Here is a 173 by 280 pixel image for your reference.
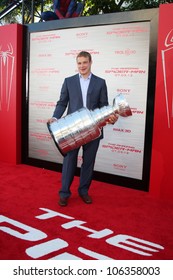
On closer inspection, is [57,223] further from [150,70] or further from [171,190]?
[150,70]

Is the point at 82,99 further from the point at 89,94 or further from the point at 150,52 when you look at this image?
the point at 150,52

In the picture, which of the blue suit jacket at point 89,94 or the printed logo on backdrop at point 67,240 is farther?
the blue suit jacket at point 89,94

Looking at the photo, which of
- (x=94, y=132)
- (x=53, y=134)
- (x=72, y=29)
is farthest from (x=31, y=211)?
(x=72, y=29)

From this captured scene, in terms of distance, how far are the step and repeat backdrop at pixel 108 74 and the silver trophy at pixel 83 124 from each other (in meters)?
1.07

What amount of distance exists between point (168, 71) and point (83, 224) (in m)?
1.83

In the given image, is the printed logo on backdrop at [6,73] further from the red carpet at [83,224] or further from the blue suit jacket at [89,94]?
the blue suit jacket at [89,94]

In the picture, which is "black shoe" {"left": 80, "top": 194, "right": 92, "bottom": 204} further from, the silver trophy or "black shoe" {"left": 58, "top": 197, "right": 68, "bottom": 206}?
the silver trophy

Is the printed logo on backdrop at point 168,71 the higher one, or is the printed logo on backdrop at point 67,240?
the printed logo on backdrop at point 168,71

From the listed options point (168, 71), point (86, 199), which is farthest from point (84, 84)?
point (86, 199)

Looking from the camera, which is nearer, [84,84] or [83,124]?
[83,124]

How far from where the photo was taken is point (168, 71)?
12.0ft

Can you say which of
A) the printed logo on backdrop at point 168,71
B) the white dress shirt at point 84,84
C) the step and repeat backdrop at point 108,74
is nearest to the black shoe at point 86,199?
the step and repeat backdrop at point 108,74

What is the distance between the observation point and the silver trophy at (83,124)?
3006mm

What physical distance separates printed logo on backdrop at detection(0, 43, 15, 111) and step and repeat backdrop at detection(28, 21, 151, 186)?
0.32m
